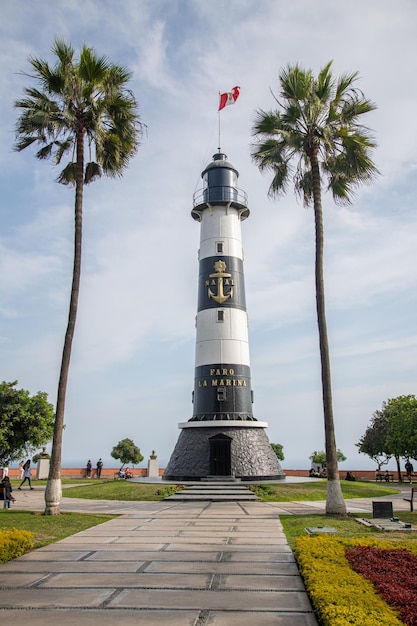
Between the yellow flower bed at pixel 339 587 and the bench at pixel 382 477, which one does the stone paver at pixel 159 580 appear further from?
the bench at pixel 382 477

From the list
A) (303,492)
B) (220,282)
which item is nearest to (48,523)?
(303,492)

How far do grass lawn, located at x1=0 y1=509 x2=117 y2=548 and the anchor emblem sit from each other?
15724mm

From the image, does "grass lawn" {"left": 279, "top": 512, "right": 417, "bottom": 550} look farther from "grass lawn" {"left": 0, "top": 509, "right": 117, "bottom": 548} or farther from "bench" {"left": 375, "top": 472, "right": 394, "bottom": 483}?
"bench" {"left": 375, "top": 472, "right": 394, "bottom": 483}

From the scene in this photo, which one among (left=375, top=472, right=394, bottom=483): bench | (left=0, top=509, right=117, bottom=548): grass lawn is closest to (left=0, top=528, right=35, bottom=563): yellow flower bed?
(left=0, top=509, right=117, bottom=548): grass lawn

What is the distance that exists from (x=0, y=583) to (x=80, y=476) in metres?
35.9

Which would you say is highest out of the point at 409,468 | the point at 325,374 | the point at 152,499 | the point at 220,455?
the point at 325,374

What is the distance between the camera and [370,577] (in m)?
7.20

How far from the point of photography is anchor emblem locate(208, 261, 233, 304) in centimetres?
2948

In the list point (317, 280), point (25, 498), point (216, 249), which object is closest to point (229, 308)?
point (216, 249)

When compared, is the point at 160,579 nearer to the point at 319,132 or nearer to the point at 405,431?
the point at 319,132

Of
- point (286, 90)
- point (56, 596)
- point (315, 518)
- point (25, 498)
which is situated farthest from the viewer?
point (25, 498)

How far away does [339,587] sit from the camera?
660 cm

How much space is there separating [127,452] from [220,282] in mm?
21706

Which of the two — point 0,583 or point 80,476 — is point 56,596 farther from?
point 80,476
